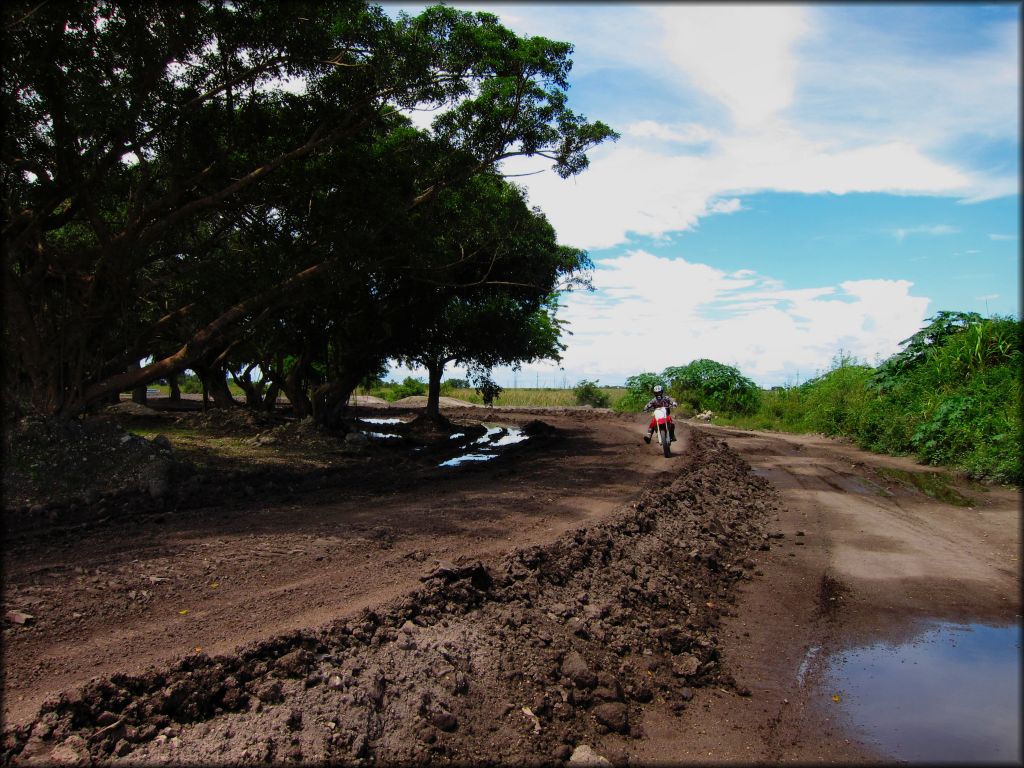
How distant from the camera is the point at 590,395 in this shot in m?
43.4

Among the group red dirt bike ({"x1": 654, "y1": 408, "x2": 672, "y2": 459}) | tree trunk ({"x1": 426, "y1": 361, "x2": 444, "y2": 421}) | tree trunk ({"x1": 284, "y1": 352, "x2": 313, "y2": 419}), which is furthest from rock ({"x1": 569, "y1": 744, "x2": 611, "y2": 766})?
tree trunk ({"x1": 426, "y1": 361, "x2": 444, "y2": 421})

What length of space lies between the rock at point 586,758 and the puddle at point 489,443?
37.2 feet

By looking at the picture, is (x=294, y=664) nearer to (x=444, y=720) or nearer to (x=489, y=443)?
(x=444, y=720)

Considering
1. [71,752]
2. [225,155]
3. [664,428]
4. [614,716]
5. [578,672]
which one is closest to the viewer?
[71,752]

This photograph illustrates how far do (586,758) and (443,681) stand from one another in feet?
3.27

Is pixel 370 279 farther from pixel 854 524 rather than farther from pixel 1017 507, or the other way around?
pixel 1017 507

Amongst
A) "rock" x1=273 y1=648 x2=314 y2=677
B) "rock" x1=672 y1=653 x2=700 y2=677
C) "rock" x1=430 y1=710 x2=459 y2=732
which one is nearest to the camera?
"rock" x1=430 y1=710 x2=459 y2=732

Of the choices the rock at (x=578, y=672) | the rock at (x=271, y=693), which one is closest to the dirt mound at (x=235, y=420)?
the rock at (x=578, y=672)

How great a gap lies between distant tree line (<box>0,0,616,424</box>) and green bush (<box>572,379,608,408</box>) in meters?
28.7

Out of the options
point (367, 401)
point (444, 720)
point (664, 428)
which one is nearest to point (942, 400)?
point (664, 428)

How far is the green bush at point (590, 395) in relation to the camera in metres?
42.9

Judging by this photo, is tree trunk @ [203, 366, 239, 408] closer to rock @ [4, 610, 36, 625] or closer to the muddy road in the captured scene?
the muddy road

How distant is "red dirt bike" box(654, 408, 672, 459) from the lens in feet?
54.1

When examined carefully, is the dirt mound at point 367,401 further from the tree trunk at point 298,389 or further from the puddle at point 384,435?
the tree trunk at point 298,389
